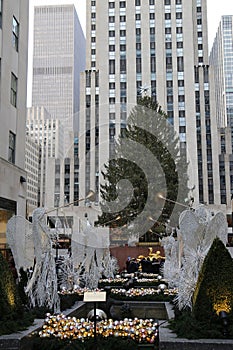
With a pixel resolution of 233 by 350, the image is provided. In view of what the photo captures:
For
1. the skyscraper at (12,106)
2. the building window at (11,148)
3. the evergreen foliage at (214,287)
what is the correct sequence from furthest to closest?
the building window at (11,148) → the skyscraper at (12,106) → the evergreen foliage at (214,287)

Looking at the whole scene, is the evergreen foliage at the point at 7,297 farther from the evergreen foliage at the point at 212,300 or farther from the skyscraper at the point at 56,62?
the skyscraper at the point at 56,62

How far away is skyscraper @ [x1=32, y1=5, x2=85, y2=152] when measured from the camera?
167 meters

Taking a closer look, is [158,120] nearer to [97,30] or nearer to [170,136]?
[170,136]

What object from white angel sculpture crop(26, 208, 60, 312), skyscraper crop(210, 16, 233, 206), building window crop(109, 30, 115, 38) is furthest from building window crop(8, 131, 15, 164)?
skyscraper crop(210, 16, 233, 206)

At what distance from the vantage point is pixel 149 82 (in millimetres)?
75062

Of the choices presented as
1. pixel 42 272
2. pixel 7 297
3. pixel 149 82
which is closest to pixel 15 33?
pixel 42 272

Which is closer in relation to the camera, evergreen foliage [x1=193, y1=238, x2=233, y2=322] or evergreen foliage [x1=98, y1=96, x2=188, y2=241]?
evergreen foliage [x1=193, y1=238, x2=233, y2=322]

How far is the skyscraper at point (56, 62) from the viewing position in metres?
167

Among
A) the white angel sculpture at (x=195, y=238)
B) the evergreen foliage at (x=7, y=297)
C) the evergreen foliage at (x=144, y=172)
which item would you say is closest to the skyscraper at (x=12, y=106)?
the white angel sculpture at (x=195, y=238)

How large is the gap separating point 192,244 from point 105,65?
69490 mm

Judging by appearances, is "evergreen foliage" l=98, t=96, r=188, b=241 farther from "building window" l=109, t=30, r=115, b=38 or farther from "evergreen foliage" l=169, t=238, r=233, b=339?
"building window" l=109, t=30, r=115, b=38

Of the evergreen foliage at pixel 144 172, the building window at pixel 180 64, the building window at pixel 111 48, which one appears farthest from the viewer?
the building window at pixel 111 48

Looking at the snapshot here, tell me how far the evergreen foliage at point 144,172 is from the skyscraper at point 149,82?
25429 millimetres

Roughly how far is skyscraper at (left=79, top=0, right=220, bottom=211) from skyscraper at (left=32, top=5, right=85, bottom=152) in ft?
280
